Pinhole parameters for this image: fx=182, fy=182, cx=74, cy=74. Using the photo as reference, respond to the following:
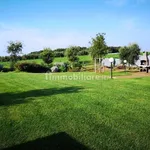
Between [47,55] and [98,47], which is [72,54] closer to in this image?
[47,55]

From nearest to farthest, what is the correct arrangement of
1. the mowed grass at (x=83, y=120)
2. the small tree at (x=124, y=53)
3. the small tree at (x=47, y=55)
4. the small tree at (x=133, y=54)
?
the mowed grass at (x=83, y=120) → the small tree at (x=133, y=54) → the small tree at (x=124, y=53) → the small tree at (x=47, y=55)

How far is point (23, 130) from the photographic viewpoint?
495cm

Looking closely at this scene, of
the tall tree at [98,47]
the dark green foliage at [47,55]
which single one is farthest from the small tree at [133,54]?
the dark green foliage at [47,55]

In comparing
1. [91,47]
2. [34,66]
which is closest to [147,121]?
[91,47]

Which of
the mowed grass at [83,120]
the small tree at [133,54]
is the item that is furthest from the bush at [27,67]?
the mowed grass at [83,120]

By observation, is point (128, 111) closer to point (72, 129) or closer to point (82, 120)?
point (82, 120)

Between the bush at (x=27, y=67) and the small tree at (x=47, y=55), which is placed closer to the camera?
the bush at (x=27, y=67)

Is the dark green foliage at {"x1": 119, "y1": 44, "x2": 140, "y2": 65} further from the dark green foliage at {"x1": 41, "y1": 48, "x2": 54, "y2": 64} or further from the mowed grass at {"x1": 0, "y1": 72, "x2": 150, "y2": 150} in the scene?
the mowed grass at {"x1": 0, "y1": 72, "x2": 150, "y2": 150}

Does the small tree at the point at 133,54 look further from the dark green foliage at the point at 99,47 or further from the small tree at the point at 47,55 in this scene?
the small tree at the point at 47,55

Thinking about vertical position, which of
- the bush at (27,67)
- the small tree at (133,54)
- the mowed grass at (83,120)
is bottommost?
the mowed grass at (83,120)

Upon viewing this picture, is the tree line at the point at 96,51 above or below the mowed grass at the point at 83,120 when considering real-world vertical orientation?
above

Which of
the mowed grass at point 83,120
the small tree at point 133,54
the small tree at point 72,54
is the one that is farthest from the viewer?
the small tree at point 72,54

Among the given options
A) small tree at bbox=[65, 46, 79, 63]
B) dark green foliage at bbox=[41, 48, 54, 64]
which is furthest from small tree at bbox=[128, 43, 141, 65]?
dark green foliage at bbox=[41, 48, 54, 64]

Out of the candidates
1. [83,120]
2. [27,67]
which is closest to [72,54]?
[27,67]
